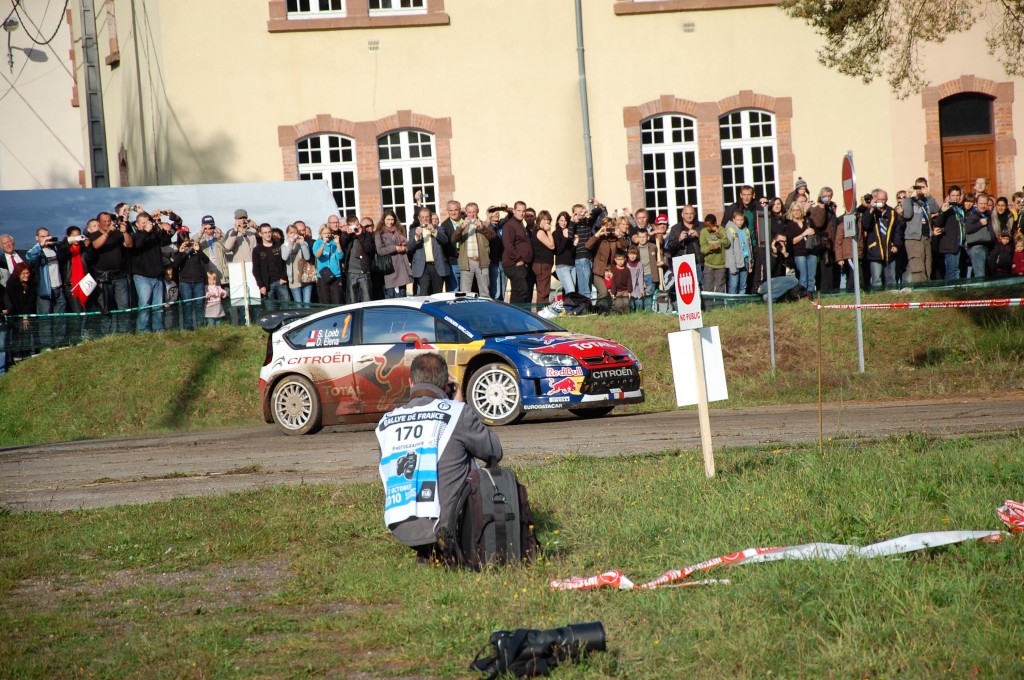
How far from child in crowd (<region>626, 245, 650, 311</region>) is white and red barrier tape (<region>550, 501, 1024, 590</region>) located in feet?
55.2

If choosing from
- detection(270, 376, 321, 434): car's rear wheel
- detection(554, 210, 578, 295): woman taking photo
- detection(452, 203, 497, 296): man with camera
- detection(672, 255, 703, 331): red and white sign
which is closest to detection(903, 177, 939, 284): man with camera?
detection(554, 210, 578, 295): woman taking photo

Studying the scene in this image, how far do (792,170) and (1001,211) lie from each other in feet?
26.9

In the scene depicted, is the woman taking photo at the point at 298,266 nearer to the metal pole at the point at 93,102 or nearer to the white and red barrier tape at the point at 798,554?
the metal pole at the point at 93,102

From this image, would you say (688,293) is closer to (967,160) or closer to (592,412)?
(592,412)

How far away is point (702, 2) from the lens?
31.9 metres

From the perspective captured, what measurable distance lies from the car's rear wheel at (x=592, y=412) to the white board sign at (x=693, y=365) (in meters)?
7.37

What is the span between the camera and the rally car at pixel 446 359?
16.3m

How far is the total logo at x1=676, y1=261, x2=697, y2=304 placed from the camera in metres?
10.1

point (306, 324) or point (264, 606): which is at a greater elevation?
point (306, 324)

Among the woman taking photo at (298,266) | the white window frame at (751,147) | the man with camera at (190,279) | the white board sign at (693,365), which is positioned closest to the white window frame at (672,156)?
the white window frame at (751,147)

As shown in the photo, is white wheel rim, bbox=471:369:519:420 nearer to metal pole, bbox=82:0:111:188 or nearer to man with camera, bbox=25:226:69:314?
man with camera, bbox=25:226:69:314

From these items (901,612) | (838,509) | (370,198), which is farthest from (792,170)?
(901,612)

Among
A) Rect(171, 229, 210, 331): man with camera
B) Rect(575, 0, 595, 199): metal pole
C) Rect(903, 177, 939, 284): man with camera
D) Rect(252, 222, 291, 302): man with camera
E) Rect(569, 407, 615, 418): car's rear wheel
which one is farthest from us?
Rect(575, 0, 595, 199): metal pole

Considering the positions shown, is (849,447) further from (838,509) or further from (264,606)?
(264,606)
